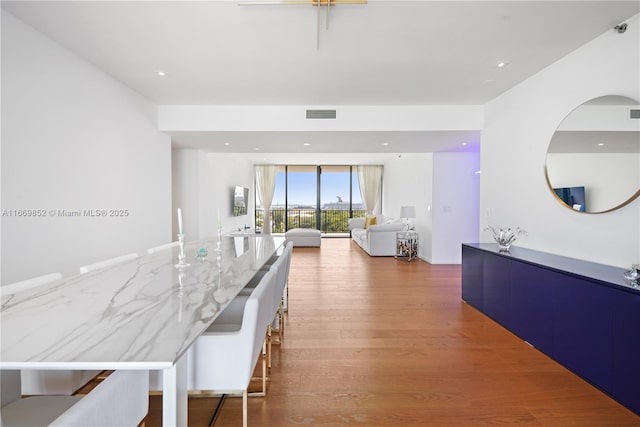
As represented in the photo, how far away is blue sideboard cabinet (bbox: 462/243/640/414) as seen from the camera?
6.06 ft

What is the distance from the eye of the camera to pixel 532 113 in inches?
129

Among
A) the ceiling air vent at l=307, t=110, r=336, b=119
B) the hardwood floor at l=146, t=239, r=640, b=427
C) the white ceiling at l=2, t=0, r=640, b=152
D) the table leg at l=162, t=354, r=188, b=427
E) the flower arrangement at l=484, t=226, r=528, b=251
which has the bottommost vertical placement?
the hardwood floor at l=146, t=239, r=640, b=427

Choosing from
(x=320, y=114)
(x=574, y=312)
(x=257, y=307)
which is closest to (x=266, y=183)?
(x=320, y=114)

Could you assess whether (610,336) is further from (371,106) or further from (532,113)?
(371,106)

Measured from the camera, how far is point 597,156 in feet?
8.13

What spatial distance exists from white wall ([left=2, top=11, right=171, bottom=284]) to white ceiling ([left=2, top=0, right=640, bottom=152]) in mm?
216

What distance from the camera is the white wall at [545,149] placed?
2.31 meters

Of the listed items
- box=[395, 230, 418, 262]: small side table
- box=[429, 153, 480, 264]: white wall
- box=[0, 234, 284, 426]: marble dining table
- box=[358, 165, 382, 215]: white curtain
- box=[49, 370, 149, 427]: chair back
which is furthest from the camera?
box=[358, 165, 382, 215]: white curtain

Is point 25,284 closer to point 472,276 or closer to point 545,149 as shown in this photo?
point 472,276

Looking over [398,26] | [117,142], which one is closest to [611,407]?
[398,26]

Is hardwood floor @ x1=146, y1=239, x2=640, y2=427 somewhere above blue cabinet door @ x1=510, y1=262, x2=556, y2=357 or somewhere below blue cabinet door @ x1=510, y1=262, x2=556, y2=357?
below

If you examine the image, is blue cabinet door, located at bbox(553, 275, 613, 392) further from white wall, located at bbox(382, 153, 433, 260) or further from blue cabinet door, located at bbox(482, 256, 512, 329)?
white wall, located at bbox(382, 153, 433, 260)

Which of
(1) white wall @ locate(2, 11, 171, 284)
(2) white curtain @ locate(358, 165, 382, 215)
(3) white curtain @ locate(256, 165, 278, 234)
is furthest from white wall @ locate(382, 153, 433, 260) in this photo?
(1) white wall @ locate(2, 11, 171, 284)

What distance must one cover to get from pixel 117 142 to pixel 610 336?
4759mm
